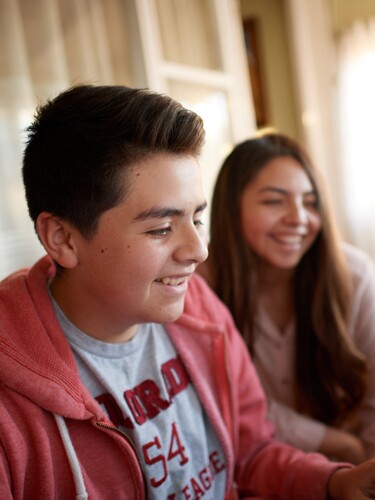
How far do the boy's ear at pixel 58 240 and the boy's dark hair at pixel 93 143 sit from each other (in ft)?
0.09

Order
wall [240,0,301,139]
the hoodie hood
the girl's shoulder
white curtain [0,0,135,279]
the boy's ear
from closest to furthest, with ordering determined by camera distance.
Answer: the hoodie hood, the boy's ear, white curtain [0,0,135,279], the girl's shoulder, wall [240,0,301,139]

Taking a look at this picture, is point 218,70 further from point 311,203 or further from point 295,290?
point 295,290

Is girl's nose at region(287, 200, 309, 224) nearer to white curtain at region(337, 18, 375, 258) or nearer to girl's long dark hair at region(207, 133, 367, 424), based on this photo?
girl's long dark hair at region(207, 133, 367, 424)

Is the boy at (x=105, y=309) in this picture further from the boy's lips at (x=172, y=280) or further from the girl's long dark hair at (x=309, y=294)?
the girl's long dark hair at (x=309, y=294)

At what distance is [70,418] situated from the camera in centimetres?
86

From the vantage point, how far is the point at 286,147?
1573mm

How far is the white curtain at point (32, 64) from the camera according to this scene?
148 centimetres

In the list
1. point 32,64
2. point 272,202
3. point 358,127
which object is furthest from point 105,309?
point 358,127

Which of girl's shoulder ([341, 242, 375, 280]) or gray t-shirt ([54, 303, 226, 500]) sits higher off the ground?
girl's shoulder ([341, 242, 375, 280])

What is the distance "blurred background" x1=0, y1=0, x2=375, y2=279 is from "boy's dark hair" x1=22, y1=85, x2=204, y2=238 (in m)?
0.46

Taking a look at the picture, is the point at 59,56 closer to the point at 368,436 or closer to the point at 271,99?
the point at 368,436

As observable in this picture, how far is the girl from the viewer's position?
152 cm

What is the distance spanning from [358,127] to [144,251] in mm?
2790

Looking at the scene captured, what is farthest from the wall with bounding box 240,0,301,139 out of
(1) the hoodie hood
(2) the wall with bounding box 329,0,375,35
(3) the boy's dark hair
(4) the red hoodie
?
(1) the hoodie hood
